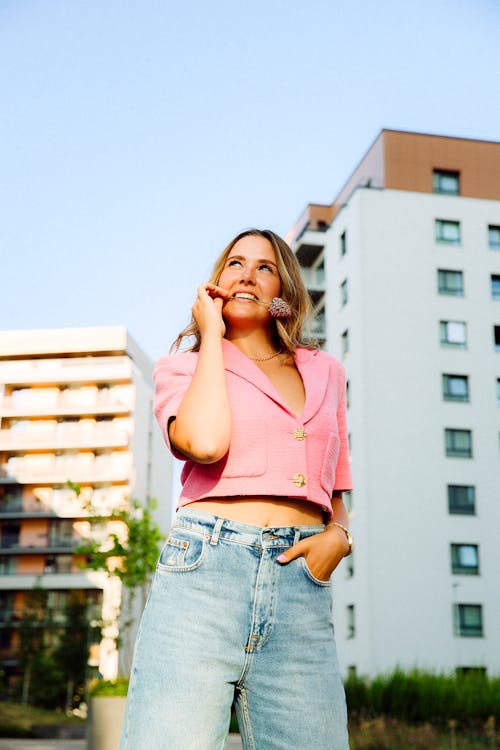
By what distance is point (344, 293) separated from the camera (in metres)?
37.7

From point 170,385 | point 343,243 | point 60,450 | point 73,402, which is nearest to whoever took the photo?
point 170,385

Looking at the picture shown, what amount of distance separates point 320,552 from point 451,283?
35.2m

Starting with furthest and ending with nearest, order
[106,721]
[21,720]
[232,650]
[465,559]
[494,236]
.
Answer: [494,236] < [465,559] < [21,720] < [106,721] < [232,650]

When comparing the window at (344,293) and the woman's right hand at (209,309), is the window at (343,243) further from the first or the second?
the woman's right hand at (209,309)

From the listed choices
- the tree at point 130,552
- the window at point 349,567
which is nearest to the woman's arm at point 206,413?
the tree at point 130,552

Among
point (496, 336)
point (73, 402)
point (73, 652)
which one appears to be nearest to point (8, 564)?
point (73, 402)

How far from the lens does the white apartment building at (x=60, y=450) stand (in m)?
48.8

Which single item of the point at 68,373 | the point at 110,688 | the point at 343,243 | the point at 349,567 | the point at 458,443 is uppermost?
the point at 343,243

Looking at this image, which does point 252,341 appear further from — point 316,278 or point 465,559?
point 316,278

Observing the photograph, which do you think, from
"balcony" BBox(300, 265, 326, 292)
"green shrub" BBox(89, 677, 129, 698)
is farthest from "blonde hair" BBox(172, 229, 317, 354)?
"balcony" BBox(300, 265, 326, 292)

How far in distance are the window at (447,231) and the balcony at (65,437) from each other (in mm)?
22146

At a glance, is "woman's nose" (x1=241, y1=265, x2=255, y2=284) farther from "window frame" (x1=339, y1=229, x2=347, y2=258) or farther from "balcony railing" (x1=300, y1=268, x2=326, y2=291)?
"balcony railing" (x1=300, y1=268, x2=326, y2=291)

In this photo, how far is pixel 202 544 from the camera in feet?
6.47

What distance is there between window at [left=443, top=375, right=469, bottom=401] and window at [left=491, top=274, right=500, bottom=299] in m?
3.77
